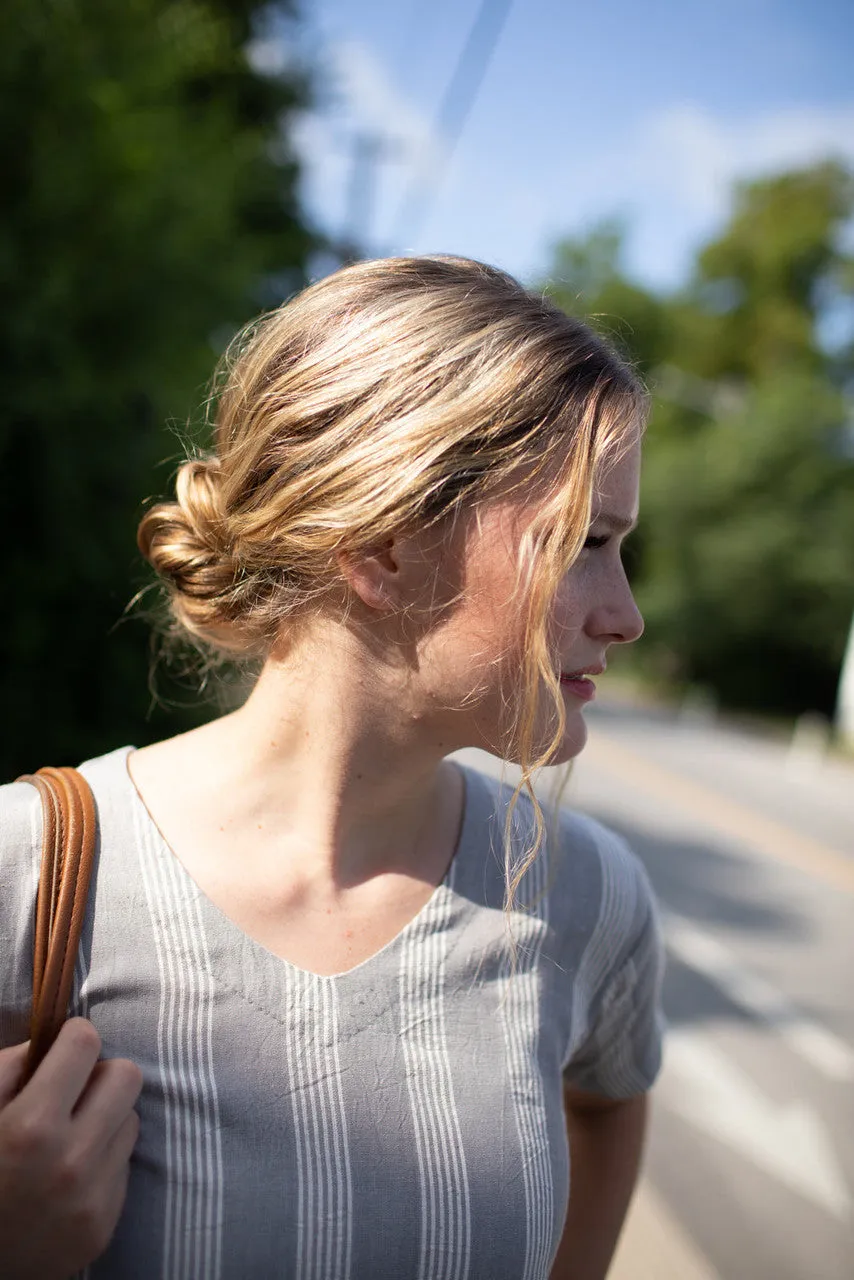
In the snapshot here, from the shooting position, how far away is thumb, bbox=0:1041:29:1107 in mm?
1059

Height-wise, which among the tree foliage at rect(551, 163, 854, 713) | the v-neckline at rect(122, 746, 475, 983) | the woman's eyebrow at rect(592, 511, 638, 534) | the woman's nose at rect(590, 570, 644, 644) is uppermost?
the woman's eyebrow at rect(592, 511, 638, 534)

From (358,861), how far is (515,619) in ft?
1.36

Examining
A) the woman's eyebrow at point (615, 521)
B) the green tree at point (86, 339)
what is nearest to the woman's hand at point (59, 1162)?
the woman's eyebrow at point (615, 521)

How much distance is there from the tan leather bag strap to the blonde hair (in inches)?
14.5

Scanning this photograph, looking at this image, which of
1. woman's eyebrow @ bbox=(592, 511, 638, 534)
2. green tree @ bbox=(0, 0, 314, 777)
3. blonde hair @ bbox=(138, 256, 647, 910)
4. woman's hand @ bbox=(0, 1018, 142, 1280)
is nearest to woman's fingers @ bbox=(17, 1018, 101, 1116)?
woman's hand @ bbox=(0, 1018, 142, 1280)

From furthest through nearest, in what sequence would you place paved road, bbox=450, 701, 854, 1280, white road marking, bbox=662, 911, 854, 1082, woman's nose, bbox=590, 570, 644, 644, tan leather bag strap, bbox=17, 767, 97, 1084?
white road marking, bbox=662, 911, 854, 1082 < paved road, bbox=450, 701, 854, 1280 < woman's nose, bbox=590, 570, 644, 644 < tan leather bag strap, bbox=17, 767, 97, 1084

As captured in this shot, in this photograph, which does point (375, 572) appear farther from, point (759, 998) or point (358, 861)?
point (759, 998)

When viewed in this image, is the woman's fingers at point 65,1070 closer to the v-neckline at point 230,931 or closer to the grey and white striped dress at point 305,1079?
the grey and white striped dress at point 305,1079

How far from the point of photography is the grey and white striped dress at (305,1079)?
1143 millimetres

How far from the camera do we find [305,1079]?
4.02 ft

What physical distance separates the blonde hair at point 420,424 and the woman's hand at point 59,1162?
556mm

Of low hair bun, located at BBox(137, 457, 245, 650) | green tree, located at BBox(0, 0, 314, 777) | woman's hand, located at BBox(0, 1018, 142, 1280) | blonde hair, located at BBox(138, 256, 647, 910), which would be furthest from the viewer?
green tree, located at BBox(0, 0, 314, 777)

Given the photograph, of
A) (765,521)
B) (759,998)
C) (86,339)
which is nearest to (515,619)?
(86,339)

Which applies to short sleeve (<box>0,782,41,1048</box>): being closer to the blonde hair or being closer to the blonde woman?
the blonde woman
